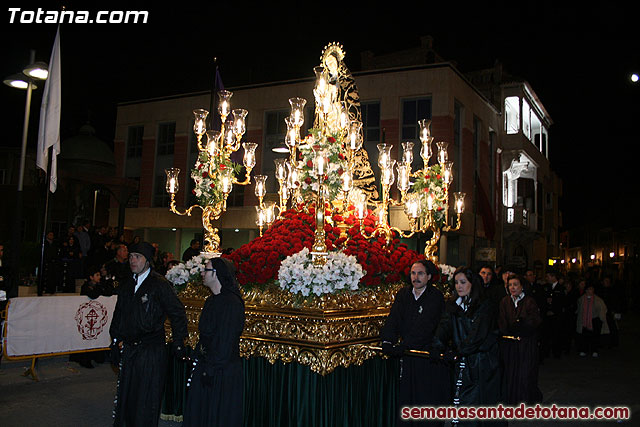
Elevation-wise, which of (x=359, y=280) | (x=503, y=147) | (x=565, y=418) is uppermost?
(x=503, y=147)

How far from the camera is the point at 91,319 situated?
30.1 feet

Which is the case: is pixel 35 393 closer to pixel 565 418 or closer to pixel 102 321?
pixel 102 321

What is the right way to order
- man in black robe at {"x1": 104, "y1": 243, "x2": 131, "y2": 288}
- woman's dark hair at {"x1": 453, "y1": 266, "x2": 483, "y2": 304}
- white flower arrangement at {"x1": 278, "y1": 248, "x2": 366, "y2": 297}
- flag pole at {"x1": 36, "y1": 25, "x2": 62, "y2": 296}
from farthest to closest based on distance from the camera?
flag pole at {"x1": 36, "y1": 25, "x2": 62, "y2": 296}, man in black robe at {"x1": 104, "y1": 243, "x2": 131, "y2": 288}, white flower arrangement at {"x1": 278, "y1": 248, "x2": 366, "y2": 297}, woman's dark hair at {"x1": 453, "y1": 266, "x2": 483, "y2": 304}

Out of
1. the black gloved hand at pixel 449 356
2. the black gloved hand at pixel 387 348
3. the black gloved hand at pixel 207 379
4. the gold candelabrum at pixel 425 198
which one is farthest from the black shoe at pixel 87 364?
the black gloved hand at pixel 449 356

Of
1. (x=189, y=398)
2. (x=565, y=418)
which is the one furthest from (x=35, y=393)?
(x=565, y=418)

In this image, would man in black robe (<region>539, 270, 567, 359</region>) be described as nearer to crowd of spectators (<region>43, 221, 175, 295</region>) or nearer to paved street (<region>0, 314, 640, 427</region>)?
paved street (<region>0, 314, 640, 427</region>)

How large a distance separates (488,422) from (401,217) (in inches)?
720

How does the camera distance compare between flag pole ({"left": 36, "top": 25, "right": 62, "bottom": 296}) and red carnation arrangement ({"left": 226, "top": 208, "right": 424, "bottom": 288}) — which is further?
flag pole ({"left": 36, "top": 25, "right": 62, "bottom": 296})

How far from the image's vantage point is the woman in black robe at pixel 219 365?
176 inches

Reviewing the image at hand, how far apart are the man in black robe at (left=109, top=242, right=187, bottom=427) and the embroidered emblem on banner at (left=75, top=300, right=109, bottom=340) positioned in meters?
4.38

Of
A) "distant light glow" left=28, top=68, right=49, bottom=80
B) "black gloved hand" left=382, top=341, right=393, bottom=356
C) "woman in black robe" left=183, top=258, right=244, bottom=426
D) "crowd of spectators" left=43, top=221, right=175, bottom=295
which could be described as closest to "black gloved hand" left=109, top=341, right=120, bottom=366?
"woman in black robe" left=183, top=258, right=244, bottom=426

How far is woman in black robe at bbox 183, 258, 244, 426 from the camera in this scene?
448cm

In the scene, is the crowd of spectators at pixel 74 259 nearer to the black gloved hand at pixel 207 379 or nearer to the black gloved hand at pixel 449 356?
the black gloved hand at pixel 207 379

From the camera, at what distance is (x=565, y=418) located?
706 cm
